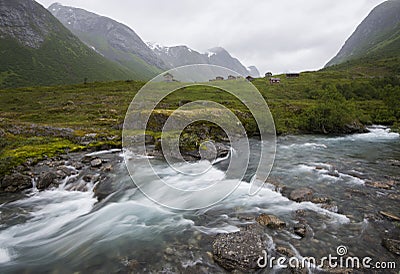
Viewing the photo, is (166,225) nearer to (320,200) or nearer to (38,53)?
(320,200)

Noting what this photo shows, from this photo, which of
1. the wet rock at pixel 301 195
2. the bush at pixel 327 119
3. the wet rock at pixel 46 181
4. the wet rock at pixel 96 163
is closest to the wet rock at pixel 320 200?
the wet rock at pixel 301 195

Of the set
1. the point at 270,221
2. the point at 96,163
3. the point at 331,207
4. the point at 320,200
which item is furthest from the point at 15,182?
the point at 331,207

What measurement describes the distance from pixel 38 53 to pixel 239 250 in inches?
6648

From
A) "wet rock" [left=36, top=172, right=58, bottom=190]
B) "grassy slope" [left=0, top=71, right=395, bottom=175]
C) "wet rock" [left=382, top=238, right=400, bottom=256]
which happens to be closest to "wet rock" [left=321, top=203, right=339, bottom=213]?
"wet rock" [left=382, top=238, right=400, bottom=256]

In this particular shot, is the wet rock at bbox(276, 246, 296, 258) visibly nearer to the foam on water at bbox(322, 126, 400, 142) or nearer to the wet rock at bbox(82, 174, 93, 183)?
the wet rock at bbox(82, 174, 93, 183)

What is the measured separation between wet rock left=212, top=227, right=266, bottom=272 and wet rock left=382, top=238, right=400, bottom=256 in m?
3.91

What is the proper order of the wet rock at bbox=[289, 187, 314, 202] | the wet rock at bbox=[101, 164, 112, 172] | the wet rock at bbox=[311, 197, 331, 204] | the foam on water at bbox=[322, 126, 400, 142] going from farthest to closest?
the foam on water at bbox=[322, 126, 400, 142]
the wet rock at bbox=[101, 164, 112, 172]
the wet rock at bbox=[289, 187, 314, 202]
the wet rock at bbox=[311, 197, 331, 204]

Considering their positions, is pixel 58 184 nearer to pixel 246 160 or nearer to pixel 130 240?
pixel 130 240

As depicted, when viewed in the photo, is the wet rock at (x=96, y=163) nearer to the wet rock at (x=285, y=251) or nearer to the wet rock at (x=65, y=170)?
the wet rock at (x=65, y=170)

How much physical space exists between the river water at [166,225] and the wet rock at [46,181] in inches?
18.1

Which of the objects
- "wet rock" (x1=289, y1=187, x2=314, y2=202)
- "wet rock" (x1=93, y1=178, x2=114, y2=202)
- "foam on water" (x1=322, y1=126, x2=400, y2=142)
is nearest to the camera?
"wet rock" (x1=289, y1=187, x2=314, y2=202)

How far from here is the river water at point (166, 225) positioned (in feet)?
24.2

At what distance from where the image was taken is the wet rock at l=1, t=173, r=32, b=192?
40.0 feet

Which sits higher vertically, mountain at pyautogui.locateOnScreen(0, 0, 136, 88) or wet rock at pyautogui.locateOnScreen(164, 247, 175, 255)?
mountain at pyautogui.locateOnScreen(0, 0, 136, 88)
